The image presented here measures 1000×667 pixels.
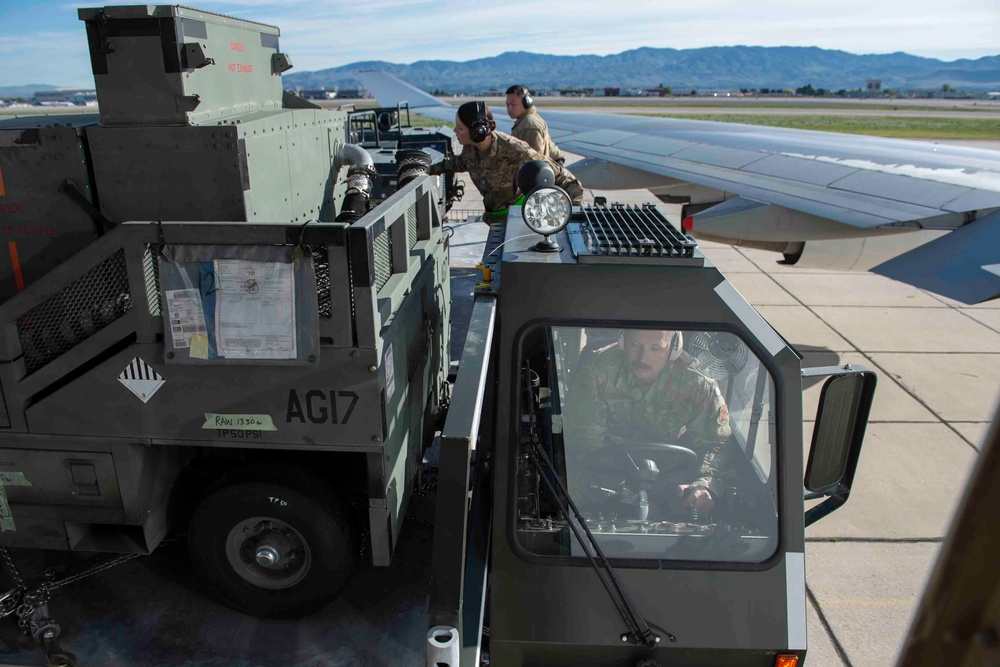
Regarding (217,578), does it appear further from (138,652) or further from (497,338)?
(497,338)

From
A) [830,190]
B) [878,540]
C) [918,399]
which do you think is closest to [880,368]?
[918,399]

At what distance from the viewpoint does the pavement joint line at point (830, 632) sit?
139 inches

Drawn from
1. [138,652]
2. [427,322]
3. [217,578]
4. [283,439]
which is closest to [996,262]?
[427,322]

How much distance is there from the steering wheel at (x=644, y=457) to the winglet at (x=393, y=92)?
56.2ft

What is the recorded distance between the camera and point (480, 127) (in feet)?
19.5

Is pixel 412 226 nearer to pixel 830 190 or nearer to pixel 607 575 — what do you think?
pixel 607 575

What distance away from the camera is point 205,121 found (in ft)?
11.3

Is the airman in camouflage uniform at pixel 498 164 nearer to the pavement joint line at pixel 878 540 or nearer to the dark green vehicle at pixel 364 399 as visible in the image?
the dark green vehicle at pixel 364 399

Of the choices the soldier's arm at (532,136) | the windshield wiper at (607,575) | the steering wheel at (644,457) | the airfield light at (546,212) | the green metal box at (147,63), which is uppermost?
the green metal box at (147,63)

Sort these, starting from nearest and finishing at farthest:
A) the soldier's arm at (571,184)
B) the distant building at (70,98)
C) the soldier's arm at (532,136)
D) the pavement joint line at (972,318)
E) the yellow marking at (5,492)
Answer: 1. the yellow marking at (5,492)
2. the soldier's arm at (571,184)
3. the distant building at (70,98)
4. the soldier's arm at (532,136)
5. the pavement joint line at (972,318)

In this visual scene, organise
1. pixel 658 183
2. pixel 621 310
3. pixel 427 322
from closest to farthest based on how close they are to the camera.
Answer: pixel 621 310, pixel 427 322, pixel 658 183

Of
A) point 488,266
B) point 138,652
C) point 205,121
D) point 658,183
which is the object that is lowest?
point 138,652

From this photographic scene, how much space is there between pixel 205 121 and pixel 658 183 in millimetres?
7702

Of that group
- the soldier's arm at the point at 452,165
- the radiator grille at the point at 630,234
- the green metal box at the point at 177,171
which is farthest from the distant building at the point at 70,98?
the radiator grille at the point at 630,234
